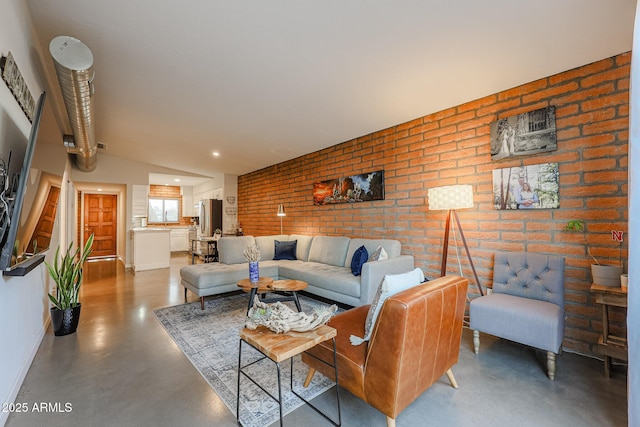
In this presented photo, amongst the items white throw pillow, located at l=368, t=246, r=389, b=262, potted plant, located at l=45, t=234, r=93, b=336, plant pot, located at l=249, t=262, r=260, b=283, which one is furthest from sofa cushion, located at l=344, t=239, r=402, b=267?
potted plant, located at l=45, t=234, r=93, b=336

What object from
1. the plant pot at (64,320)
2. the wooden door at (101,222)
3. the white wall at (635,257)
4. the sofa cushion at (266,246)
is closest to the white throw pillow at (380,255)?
the white wall at (635,257)

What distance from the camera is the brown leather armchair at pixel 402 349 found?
135 centimetres

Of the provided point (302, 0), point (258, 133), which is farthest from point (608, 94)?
point (258, 133)

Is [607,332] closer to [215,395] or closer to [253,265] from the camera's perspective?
[215,395]

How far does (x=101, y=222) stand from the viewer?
8203mm

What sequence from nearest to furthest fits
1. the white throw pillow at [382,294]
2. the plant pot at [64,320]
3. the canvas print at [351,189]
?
1. the white throw pillow at [382,294]
2. the plant pot at [64,320]
3. the canvas print at [351,189]

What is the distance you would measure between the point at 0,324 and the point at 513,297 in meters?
3.62

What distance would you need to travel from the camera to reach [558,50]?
2121mm

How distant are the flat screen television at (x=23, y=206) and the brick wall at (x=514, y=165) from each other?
11.2 ft

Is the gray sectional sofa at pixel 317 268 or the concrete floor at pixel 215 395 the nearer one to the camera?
the concrete floor at pixel 215 395

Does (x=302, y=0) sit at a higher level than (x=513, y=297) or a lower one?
higher

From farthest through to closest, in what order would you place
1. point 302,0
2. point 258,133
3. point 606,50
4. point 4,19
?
point 258,133 → point 606,50 → point 302,0 → point 4,19

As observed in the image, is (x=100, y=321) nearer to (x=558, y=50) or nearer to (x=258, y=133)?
(x=258, y=133)

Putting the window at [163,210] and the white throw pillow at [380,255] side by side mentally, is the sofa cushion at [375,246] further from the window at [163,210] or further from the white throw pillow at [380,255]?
the window at [163,210]
